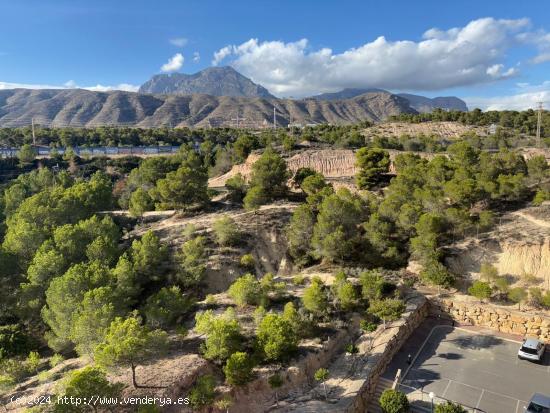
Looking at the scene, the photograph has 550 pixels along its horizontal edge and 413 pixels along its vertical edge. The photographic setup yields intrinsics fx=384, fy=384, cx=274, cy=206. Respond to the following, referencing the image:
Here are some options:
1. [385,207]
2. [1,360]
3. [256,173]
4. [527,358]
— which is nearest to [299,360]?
[527,358]

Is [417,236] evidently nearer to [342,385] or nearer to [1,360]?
[342,385]

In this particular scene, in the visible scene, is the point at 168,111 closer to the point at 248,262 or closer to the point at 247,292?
the point at 248,262

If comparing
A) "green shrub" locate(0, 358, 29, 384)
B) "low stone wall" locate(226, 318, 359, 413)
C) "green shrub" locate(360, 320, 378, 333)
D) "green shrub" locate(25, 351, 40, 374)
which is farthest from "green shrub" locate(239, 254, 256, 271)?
"green shrub" locate(0, 358, 29, 384)

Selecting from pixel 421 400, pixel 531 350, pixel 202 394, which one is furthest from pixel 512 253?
pixel 202 394

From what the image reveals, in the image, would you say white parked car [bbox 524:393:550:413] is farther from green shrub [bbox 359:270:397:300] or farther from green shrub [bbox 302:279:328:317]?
green shrub [bbox 302:279:328:317]

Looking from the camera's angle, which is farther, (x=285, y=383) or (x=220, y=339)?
(x=285, y=383)
